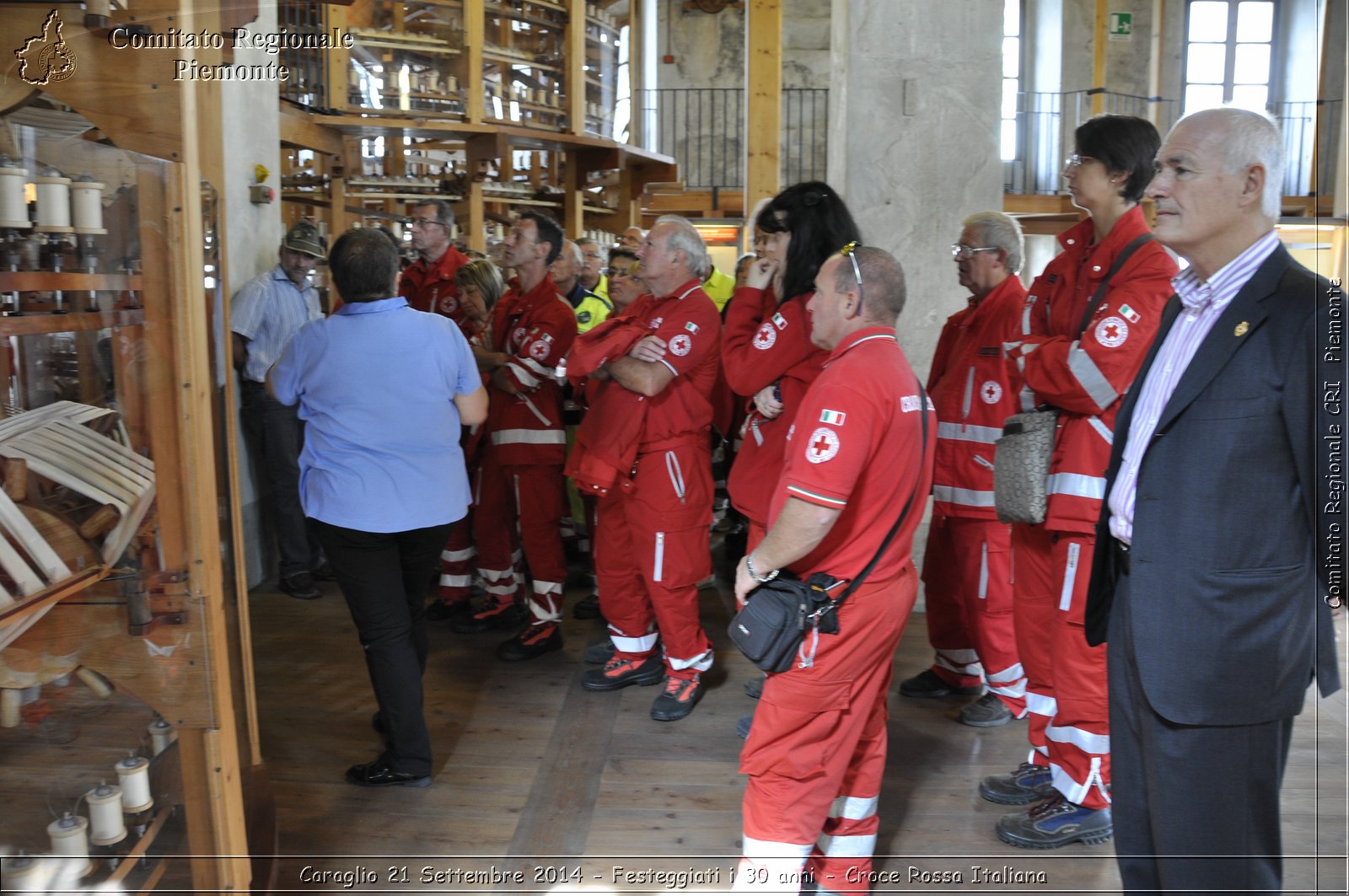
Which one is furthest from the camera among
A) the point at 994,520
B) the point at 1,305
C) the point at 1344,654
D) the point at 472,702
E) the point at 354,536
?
the point at 1344,654

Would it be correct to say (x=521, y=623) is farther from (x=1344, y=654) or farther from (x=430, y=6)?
(x=430, y=6)

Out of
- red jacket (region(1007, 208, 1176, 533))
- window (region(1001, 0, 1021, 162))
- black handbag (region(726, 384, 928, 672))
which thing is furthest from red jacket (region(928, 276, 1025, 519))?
window (region(1001, 0, 1021, 162))

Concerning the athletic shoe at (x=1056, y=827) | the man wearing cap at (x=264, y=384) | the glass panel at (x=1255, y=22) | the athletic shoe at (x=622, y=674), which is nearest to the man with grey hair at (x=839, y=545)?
the athletic shoe at (x=1056, y=827)

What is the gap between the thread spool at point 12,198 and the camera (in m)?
1.99

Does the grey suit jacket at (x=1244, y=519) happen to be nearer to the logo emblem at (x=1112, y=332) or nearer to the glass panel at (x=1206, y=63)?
the logo emblem at (x=1112, y=332)

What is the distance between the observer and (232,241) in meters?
5.04

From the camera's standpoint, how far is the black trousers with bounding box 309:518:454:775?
10.2ft

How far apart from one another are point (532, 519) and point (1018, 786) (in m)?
2.23

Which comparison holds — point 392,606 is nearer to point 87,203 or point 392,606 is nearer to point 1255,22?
point 87,203

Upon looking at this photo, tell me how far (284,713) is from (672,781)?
1.54 m

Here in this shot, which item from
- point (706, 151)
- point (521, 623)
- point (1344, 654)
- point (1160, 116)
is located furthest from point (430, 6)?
point (1160, 116)

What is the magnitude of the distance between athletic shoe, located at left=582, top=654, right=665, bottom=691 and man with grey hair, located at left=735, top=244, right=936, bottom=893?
5.85 ft

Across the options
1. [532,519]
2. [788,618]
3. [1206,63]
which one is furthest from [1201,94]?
[788,618]

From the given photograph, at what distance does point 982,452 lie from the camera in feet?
12.4
